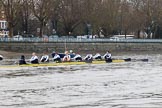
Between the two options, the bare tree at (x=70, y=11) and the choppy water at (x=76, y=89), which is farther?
the bare tree at (x=70, y=11)

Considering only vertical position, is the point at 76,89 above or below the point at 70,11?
below

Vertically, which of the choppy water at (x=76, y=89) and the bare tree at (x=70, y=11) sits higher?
the bare tree at (x=70, y=11)

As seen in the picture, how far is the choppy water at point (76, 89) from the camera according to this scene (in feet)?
85.6

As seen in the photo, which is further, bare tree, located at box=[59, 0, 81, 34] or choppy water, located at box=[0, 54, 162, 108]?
bare tree, located at box=[59, 0, 81, 34]

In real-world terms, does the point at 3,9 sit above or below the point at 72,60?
above

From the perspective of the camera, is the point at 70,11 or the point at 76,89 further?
the point at 70,11

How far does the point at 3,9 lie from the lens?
330 feet

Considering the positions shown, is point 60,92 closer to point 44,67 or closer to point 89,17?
point 44,67

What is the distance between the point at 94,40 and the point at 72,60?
48.0 m

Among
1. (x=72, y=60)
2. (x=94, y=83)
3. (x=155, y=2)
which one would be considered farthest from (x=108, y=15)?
(x=94, y=83)

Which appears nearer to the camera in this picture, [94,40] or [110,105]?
[110,105]

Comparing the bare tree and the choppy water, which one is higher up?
the bare tree

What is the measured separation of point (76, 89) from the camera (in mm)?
32281

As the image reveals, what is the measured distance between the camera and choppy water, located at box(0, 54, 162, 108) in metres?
26.1
